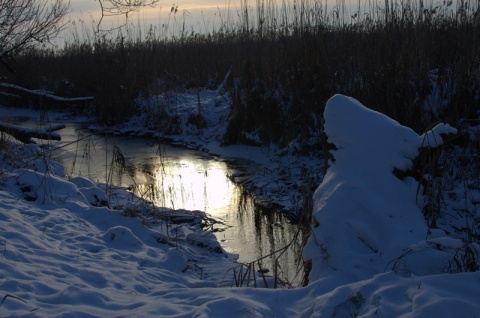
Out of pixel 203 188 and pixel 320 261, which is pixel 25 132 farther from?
pixel 320 261

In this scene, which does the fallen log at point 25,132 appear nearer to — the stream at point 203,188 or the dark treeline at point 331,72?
the stream at point 203,188

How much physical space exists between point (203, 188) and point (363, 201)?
12.8 feet

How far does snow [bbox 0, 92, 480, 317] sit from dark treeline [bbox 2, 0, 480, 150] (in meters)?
1.99

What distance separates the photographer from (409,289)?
2553 millimetres

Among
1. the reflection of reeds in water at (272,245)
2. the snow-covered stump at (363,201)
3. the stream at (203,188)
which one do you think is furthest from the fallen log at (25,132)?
the snow-covered stump at (363,201)

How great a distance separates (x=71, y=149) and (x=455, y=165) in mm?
6764

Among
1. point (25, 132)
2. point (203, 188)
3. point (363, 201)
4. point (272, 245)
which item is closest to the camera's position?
point (363, 201)

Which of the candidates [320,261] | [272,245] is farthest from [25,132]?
[320,261]

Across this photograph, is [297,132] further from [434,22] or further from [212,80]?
[212,80]

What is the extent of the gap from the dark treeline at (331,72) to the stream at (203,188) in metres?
1.25

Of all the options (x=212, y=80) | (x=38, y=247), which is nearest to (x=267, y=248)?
(x=38, y=247)

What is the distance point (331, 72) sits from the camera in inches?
307

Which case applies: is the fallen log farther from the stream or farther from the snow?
the snow

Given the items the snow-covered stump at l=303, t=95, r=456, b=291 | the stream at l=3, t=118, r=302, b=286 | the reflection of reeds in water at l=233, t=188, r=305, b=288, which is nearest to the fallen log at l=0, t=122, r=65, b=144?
the stream at l=3, t=118, r=302, b=286
